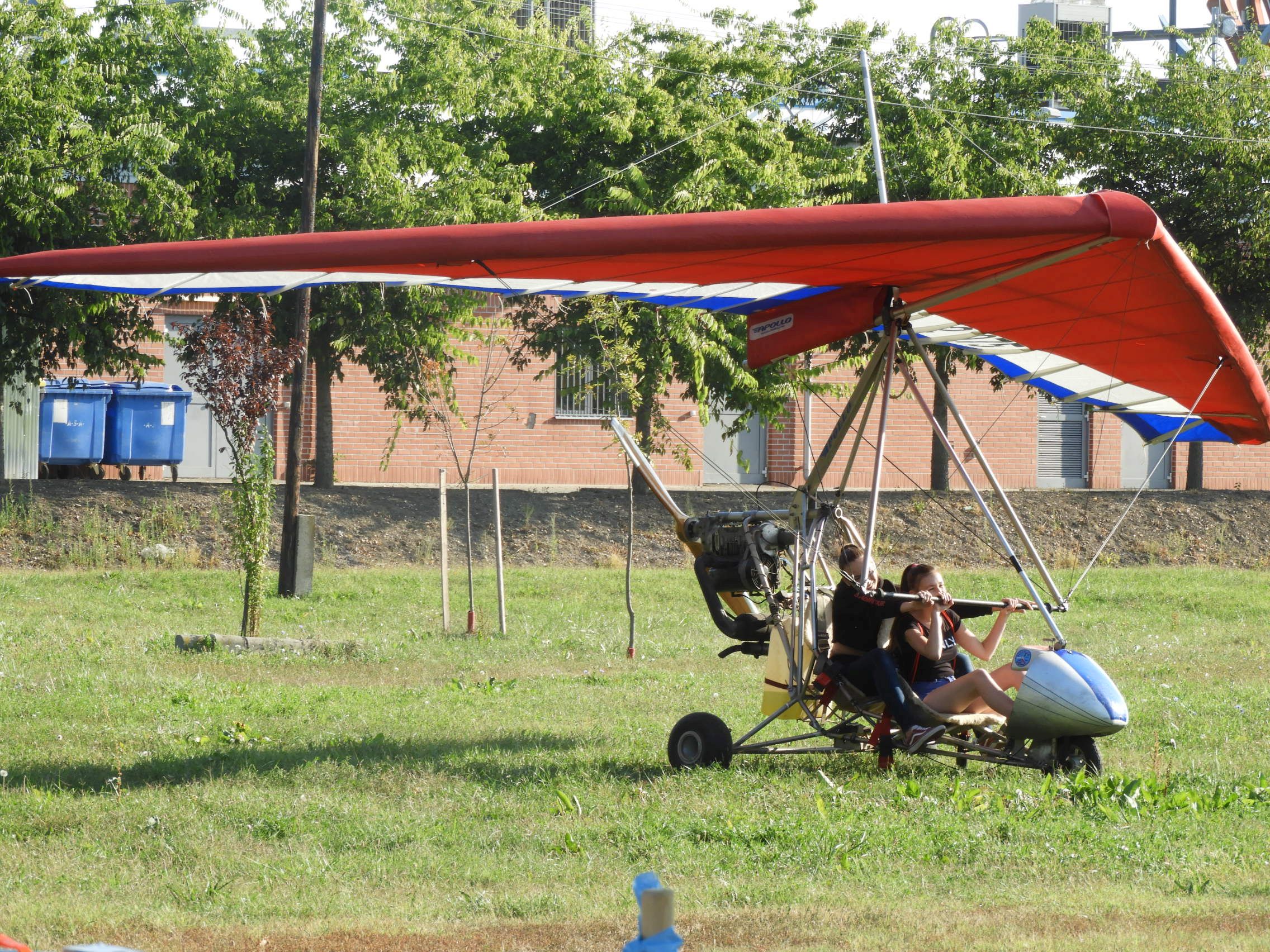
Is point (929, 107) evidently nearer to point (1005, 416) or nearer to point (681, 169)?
point (681, 169)

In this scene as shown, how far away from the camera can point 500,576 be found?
14.7 m

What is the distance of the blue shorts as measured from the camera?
8.02 metres

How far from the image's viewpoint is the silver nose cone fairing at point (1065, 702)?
23.6 ft

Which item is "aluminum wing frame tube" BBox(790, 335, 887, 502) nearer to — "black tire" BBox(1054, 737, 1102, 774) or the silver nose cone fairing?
the silver nose cone fairing

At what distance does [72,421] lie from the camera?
23.1 metres

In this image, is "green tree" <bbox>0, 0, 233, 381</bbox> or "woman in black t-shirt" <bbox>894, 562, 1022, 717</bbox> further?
"green tree" <bbox>0, 0, 233, 381</bbox>

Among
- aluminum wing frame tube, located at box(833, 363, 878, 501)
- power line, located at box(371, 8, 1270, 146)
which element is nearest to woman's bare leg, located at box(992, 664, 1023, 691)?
aluminum wing frame tube, located at box(833, 363, 878, 501)

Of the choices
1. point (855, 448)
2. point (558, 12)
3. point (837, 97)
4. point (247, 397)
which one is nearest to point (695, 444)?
point (837, 97)

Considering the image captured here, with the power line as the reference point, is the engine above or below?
below

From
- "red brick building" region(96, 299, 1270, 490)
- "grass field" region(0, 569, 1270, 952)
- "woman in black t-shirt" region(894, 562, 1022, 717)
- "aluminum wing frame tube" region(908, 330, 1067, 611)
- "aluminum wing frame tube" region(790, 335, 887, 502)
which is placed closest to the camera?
"grass field" region(0, 569, 1270, 952)

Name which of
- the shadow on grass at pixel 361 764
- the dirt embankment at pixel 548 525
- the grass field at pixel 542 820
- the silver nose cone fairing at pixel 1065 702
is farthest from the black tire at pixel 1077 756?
the dirt embankment at pixel 548 525

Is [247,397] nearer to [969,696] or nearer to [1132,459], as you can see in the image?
[969,696]

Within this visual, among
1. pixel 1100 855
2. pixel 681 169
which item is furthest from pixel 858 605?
pixel 681 169

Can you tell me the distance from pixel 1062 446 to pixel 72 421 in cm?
2347
